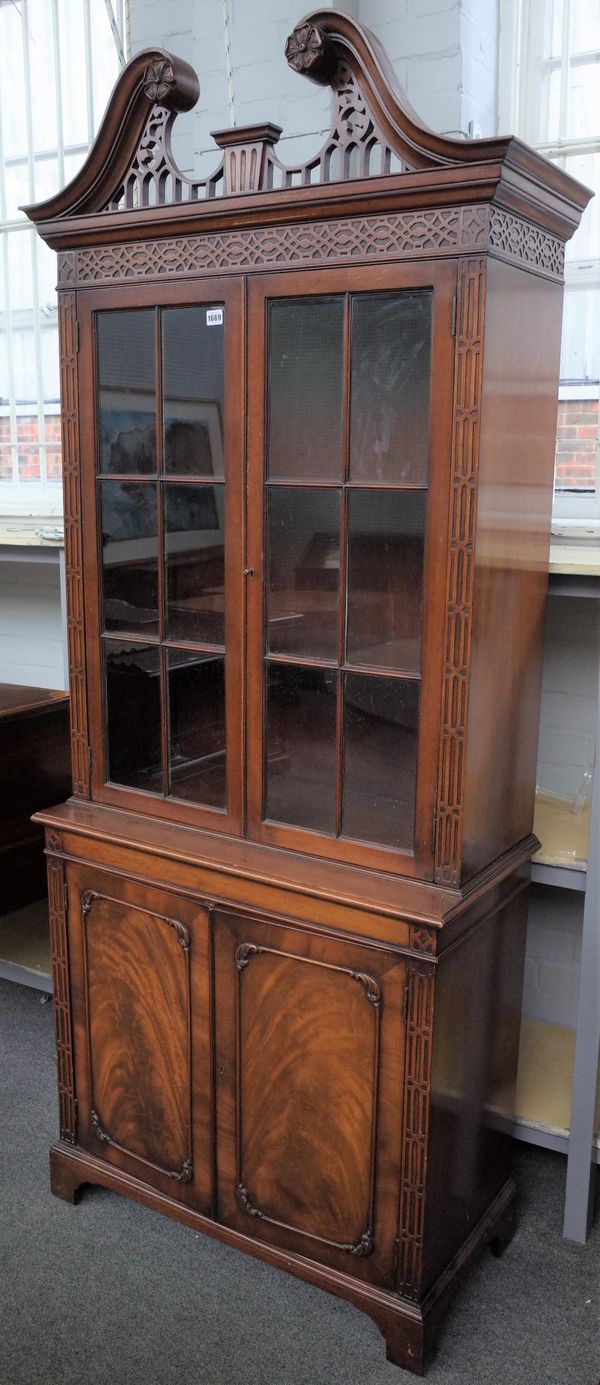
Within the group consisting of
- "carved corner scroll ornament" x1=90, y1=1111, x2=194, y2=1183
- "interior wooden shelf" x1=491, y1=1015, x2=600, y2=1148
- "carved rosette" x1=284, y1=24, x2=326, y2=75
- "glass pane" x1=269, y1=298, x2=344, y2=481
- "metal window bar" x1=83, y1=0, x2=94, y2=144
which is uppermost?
"metal window bar" x1=83, y1=0, x2=94, y2=144

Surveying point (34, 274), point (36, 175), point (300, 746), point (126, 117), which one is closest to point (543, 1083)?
point (300, 746)

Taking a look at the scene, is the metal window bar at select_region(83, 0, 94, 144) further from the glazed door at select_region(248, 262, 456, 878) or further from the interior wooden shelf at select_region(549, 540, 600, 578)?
the interior wooden shelf at select_region(549, 540, 600, 578)

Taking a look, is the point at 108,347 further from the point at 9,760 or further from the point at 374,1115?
the point at 374,1115

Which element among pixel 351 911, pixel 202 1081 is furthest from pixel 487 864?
pixel 202 1081

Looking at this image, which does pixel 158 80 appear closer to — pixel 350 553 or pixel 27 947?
pixel 350 553

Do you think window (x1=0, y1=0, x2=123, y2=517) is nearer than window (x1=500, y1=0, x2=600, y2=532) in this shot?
No

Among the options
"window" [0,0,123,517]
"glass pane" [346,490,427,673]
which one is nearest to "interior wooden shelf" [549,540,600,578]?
"glass pane" [346,490,427,673]

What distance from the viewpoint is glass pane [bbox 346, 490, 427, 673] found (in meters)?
1.73

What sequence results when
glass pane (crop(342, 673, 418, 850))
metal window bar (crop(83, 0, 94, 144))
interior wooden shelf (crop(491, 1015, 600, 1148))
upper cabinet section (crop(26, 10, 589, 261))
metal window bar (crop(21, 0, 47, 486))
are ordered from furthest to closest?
metal window bar (crop(21, 0, 47, 486)) → metal window bar (crop(83, 0, 94, 144)) → interior wooden shelf (crop(491, 1015, 600, 1148)) → glass pane (crop(342, 673, 418, 850)) → upper cabinet section (crop(26, 10, 589, 261))

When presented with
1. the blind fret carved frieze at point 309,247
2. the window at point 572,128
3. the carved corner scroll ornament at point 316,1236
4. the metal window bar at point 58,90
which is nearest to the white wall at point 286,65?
the window at point 572,128

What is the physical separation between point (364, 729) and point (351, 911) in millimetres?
314

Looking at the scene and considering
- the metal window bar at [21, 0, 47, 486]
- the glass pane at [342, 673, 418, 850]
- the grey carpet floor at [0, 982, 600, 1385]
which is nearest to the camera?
the glass pane at [342, 673, 418, 850]

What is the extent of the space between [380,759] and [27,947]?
1.68 metres

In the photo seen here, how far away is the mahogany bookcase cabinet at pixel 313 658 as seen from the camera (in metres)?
1.69
